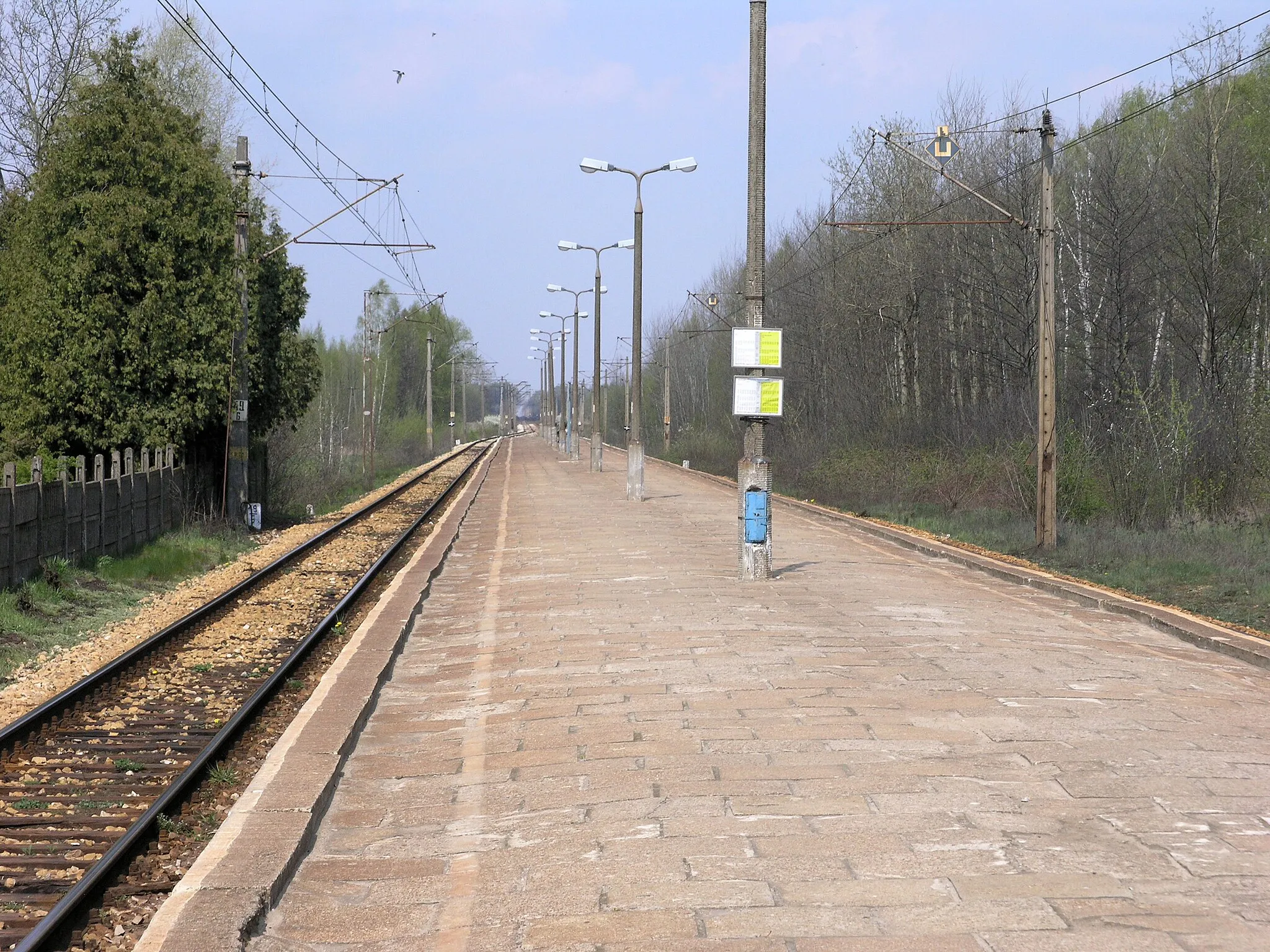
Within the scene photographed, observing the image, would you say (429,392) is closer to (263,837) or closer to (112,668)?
(112,668)

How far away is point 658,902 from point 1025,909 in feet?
4.27

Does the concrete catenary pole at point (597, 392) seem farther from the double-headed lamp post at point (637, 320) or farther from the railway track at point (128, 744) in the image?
the railway track at point (128, 744)

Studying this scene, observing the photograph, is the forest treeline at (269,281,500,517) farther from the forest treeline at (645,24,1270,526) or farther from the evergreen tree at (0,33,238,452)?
the forest treeline at (645,24,1270,526)

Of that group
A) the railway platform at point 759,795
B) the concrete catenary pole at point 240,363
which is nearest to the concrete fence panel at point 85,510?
the concrete catenary pole at point 240,363

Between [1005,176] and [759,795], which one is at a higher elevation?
[1005,176]

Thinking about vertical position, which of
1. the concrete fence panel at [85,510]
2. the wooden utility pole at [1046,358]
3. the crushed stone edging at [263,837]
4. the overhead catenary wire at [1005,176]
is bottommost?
the crushed stone edging at [263,837]

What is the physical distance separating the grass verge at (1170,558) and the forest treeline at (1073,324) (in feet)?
5.71

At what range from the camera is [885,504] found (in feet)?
101

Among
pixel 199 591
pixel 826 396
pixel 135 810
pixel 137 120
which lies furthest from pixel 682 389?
pixel 135 810

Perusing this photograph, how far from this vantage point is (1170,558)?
685 inches

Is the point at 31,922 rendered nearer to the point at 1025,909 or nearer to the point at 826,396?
the point at 1025,909

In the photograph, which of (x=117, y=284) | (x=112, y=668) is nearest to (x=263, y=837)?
(x=112, y=668)

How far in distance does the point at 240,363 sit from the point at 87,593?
9979 millimetres

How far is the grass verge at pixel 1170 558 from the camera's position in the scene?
14430 millimetres
